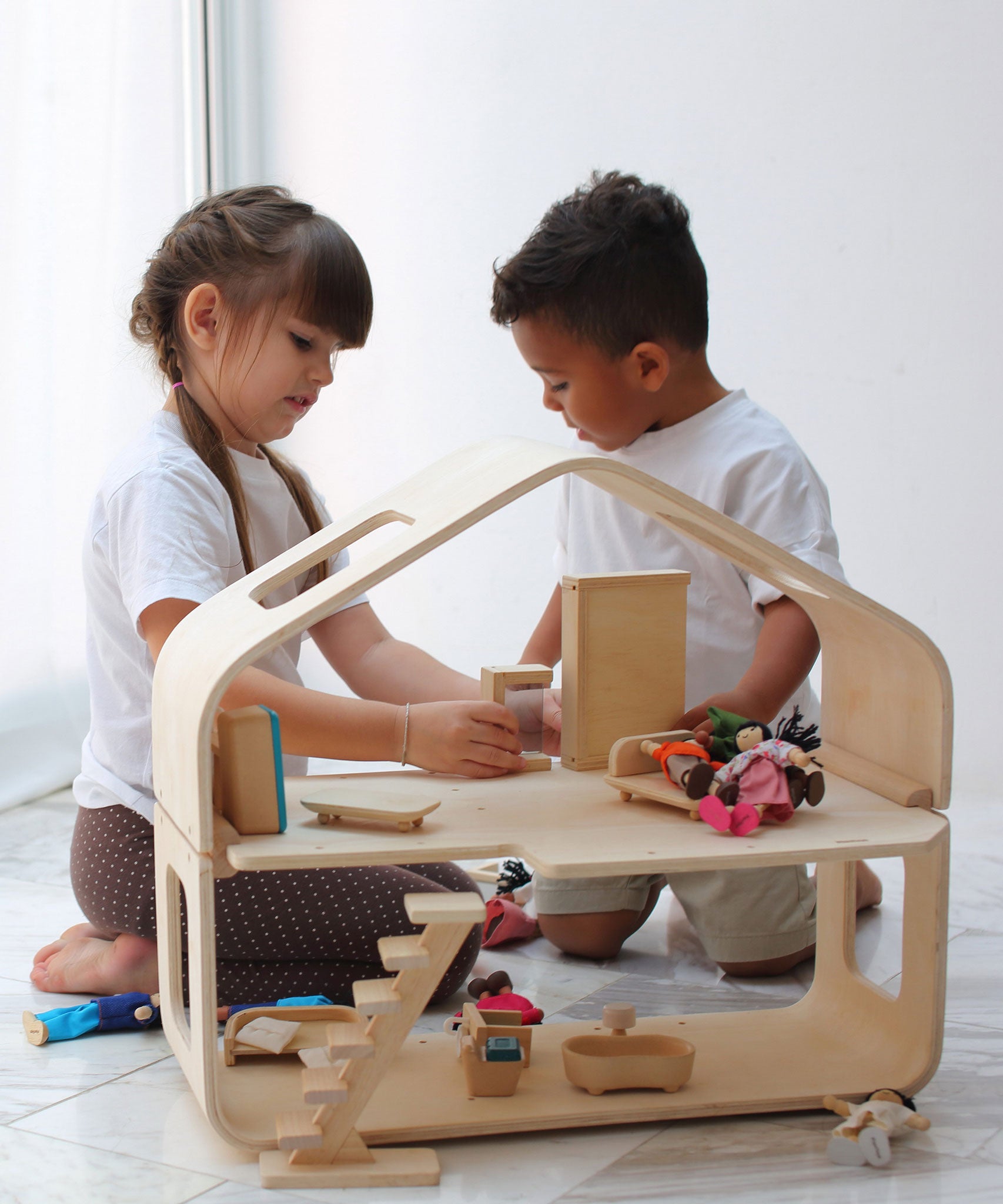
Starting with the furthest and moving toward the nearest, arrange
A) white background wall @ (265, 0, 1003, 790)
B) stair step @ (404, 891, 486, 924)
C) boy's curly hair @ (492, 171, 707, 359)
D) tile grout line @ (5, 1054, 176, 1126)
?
white background wall @ (265, 0, 1003, 790), boy's curly hair @ (492, 171, 707, 359), tile grout line @ (5, 1054, 176, 1126), stair step @ (404, 891, 486, 924)

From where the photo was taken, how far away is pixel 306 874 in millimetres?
1114

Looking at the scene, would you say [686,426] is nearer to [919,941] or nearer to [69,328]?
[919,941]

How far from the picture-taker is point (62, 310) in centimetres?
196

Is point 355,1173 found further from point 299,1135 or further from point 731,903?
point 731,903

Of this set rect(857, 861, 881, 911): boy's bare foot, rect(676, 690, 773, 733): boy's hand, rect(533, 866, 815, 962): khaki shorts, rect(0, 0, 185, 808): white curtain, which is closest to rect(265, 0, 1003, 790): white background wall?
rect(0, 0, 185, 808): white curtain

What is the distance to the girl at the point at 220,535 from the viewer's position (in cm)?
109

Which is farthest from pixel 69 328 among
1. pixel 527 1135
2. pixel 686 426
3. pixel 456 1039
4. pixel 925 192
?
pixel 527 1135

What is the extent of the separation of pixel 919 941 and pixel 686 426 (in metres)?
0.56

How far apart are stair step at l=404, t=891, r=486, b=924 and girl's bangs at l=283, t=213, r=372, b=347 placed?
1.82 feet

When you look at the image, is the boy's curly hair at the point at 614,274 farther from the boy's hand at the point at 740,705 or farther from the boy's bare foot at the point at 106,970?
the boy's bare foot at the point at 106,970

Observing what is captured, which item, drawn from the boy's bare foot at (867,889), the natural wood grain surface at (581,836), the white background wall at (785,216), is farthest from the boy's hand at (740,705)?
the white background wall at (785,216)

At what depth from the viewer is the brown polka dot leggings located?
3.62 ft

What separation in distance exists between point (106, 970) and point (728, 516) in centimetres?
65

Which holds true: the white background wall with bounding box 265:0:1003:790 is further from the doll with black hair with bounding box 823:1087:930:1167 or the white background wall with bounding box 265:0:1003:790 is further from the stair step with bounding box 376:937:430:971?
the stair step with bounding box 376:937:430:971
